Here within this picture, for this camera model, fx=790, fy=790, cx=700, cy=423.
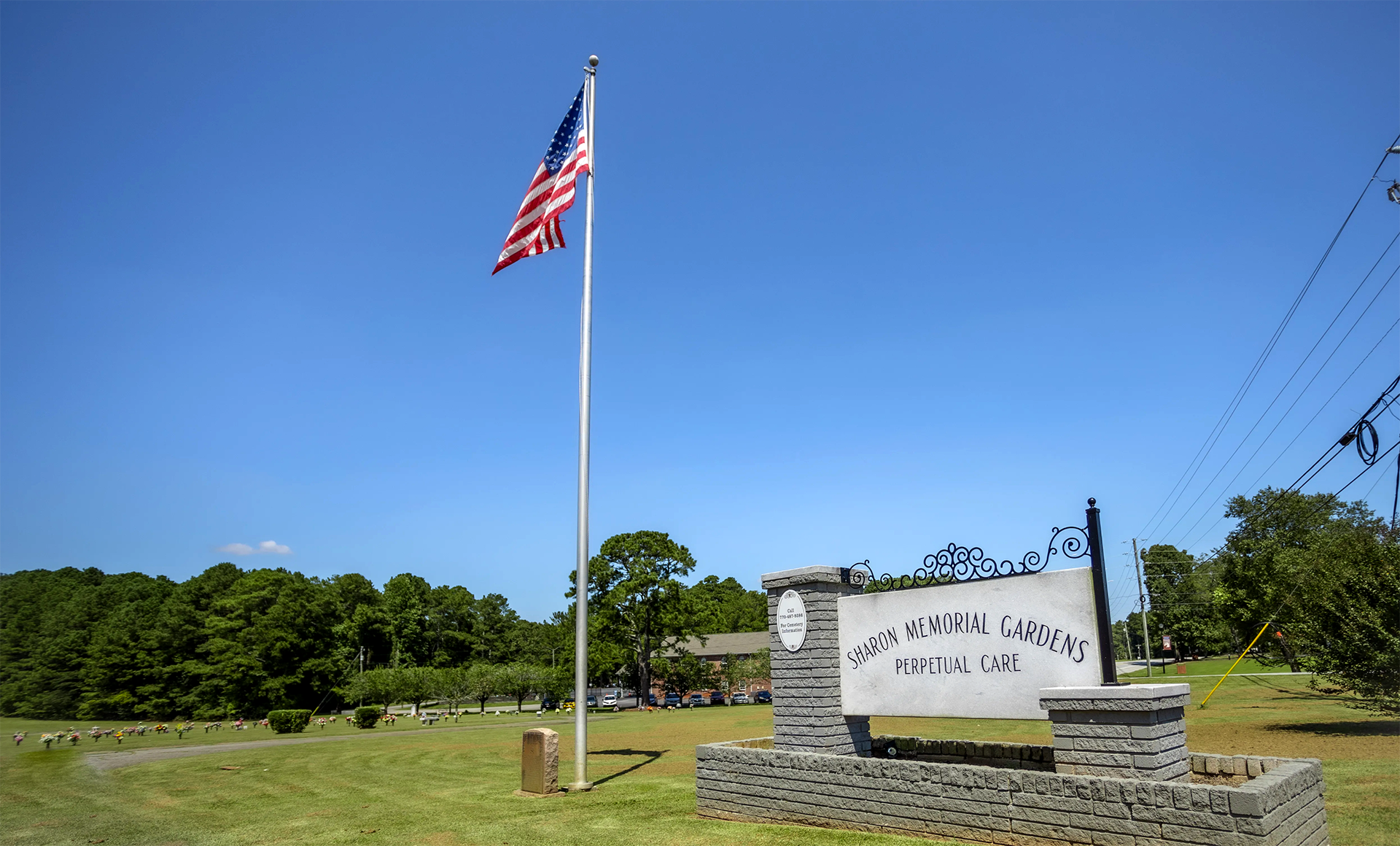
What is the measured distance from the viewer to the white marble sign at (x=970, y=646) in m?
8.27

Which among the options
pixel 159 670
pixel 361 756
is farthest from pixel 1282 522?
pixel 159 670

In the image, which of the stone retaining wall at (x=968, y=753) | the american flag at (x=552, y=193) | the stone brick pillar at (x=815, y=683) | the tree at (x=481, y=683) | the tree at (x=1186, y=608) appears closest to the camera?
the stone retaining wall at (x=968, y=753)

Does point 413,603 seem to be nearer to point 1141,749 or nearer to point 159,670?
point 159,670

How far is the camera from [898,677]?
9.70 metres

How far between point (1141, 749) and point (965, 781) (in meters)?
1.74

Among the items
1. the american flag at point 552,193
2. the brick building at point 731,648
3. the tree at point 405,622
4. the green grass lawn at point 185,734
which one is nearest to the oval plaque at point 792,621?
the american flag at point 552,193

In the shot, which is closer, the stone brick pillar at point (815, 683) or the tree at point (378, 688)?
the stone brick pillar at point (815, 683)

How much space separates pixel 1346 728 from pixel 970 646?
629 inches

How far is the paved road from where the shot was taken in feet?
71.3

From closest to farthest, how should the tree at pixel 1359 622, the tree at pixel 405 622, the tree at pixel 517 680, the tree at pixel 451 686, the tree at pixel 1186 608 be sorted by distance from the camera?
1. the tree at pixel 1359 622
2. the tree at pixel 451 686
3. the tree at pixel 517 680
4. the tree at pixel 405 622
5. the tree at pixel 1186 608

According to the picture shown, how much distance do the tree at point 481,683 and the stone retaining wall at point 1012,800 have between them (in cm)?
4625

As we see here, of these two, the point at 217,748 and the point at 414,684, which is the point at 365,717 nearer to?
the point at 217,748

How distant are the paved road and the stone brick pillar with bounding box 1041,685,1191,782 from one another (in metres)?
22.5

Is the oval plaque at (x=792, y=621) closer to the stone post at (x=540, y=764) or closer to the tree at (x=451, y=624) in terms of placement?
the stone post at (x=540, y=764)
